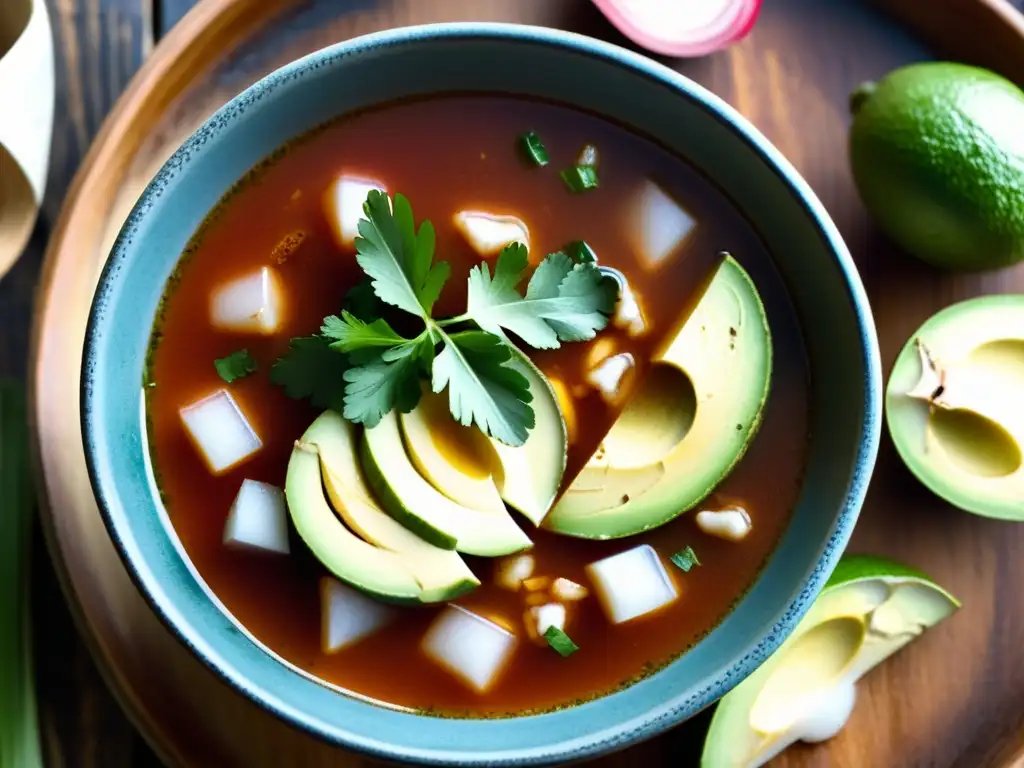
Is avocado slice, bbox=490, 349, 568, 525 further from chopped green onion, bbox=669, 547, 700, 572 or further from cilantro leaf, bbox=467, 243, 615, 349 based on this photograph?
chopped green onion, bbox=669, 547, 700, 572

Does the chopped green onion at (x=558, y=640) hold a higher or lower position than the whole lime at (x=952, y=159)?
lower

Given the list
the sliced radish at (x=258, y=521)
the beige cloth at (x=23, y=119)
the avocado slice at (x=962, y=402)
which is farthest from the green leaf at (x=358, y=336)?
the avocado slice at (x=962, y=402)

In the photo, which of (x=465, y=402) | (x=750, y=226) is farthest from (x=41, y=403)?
(x=750, y=226)

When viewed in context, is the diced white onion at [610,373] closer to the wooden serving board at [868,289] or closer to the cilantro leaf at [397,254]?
the cilantro leaf at [397,254]

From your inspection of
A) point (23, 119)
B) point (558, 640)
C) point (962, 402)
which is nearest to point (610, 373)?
point (558, 640)

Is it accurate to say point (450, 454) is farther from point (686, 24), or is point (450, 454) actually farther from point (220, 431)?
point (686, 24)

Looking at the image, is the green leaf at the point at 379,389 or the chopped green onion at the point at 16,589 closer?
the green leaf at the point at 379,389

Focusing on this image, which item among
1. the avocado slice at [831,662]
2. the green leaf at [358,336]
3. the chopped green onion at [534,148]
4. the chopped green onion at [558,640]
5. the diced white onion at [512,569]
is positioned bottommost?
the avocado slice at [831,662]

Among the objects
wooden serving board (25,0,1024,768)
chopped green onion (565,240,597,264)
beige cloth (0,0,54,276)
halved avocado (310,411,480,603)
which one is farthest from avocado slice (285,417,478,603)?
beige cloth (0,0,54,276)
